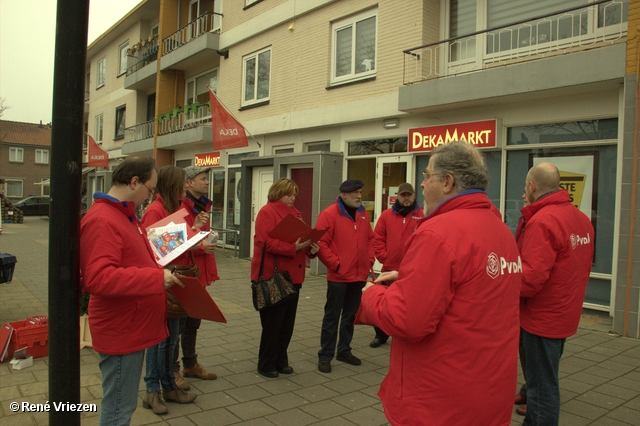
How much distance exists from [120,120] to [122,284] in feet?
85.5

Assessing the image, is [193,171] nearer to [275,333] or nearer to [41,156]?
[275,333]

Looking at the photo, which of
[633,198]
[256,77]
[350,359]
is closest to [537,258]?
[350,359]

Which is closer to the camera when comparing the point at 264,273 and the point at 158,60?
the point at 264,273

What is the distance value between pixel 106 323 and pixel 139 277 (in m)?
0.40

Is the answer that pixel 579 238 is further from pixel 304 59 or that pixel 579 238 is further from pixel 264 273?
pixel 304 59

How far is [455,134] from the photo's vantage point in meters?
9.30

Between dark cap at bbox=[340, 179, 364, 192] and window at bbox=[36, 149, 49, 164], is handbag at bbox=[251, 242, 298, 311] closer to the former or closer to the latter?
dark cap at bbox=[340, 179, 364, 192]

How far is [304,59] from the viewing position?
12.9 meters

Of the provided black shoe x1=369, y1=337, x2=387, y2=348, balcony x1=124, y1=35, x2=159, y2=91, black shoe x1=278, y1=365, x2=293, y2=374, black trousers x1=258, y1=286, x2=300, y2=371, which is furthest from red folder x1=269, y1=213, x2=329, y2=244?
balcony x1=124, y1=35, x2=159, y2=91

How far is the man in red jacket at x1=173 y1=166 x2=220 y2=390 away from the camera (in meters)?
4.52

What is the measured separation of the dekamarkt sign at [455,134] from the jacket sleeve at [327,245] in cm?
337

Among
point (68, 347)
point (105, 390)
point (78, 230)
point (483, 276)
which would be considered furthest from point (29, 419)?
point (483, 276)

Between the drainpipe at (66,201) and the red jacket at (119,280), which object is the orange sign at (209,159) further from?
the drainpipe at (66,201)

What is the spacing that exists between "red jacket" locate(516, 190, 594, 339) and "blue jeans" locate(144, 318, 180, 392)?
2.71 metres
